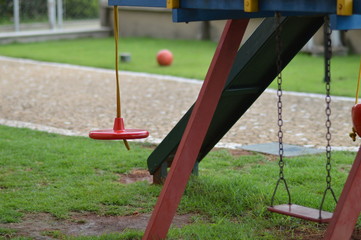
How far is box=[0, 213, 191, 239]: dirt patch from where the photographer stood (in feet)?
19.0

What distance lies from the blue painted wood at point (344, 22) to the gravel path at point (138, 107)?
4.66 m

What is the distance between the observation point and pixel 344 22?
4316 mm

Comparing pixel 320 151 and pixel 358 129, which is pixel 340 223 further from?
pixel 320 151

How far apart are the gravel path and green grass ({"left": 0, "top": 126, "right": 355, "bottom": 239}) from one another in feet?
3.49

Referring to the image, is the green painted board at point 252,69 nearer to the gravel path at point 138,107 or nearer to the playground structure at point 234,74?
the playground structure at point 234,74

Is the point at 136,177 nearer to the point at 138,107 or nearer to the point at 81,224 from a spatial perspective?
the point at 81,224

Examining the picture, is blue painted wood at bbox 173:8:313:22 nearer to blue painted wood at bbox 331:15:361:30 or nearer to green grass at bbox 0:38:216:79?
blue painted wood at bbox 331:15:361:30

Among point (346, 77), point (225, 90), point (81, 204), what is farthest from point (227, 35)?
point (346, 77)

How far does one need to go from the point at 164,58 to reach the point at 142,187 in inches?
392

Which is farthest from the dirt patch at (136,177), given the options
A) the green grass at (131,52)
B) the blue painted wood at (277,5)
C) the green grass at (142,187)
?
the green grass at (131,52)

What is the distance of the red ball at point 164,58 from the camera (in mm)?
16852

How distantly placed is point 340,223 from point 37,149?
4.88 m

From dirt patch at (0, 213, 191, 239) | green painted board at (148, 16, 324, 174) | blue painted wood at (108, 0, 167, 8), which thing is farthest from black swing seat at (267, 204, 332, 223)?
blue painted wood at (108, 0, 167, 8)

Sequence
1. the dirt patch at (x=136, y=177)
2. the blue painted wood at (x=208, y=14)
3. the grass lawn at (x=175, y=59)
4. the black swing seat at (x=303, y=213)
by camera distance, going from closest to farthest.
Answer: the black swing seat at (x=303, y=213) < the blue painted wood at (x=208, y=14) < the dirt patch at (x=136, y=177) < the grass lawn at (x=175, y=59)
